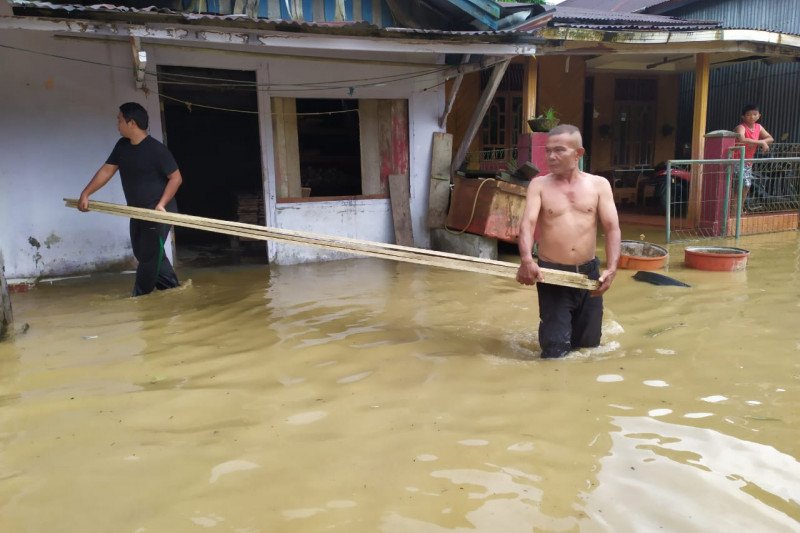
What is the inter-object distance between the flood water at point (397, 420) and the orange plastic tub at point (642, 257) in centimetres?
123

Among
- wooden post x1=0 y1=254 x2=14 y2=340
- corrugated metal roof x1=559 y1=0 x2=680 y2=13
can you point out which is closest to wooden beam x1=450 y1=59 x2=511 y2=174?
wooden post x1=0 y1=254 x2=14 y2=340

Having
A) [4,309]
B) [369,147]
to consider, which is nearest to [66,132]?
[4,309]

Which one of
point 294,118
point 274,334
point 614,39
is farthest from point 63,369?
point 614,39

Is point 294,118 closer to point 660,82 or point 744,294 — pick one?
point 744,294

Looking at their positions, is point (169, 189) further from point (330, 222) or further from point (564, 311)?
point (564, 311)

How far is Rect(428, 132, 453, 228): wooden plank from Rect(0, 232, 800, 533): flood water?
9.55 ft

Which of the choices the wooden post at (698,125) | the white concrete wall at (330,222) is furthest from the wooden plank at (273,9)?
the wooden post at (698,125)

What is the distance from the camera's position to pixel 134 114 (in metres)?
5.01

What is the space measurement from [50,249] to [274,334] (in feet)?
11.6

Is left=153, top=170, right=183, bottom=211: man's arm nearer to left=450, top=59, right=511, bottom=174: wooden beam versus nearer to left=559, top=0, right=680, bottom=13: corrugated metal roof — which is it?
left=450, top=59, right=511, bottom=174: wooden beam

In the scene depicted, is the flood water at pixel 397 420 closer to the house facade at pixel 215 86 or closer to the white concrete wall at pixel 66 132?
the white concrete wall at pixel 66 132

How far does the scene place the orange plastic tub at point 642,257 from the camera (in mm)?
6285

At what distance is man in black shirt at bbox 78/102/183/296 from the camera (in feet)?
16.6

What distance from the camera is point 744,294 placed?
5.32 metres
